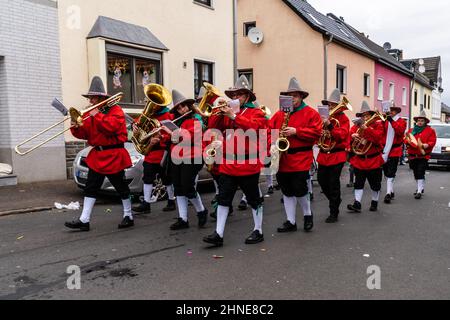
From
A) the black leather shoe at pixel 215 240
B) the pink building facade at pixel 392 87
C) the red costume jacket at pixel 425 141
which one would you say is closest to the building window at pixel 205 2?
the red costume jacket at pixel 425 141

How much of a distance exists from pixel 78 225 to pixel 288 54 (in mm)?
16948

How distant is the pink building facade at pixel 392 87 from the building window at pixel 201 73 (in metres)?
12.6

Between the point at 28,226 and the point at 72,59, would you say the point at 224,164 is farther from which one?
the point at 72,59

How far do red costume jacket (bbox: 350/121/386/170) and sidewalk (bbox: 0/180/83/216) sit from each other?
17.7 ft

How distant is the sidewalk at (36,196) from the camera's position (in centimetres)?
767

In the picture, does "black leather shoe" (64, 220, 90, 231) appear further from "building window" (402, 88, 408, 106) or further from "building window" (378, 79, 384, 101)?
"building window" (402, 88, 408, 106)

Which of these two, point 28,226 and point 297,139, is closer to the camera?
point 297,139

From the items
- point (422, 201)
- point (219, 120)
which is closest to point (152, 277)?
point (219, 120)

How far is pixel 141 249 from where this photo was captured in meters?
5.27

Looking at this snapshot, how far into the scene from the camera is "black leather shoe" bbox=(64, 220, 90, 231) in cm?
607

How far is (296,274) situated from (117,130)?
318 centimetres

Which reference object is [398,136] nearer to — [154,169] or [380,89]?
[154,169]

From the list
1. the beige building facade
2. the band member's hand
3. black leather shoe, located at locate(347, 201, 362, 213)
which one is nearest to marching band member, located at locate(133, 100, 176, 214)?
the band member's hand

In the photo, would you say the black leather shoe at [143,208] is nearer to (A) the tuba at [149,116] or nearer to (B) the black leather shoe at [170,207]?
(B) the black leather shoe at [170,207]
